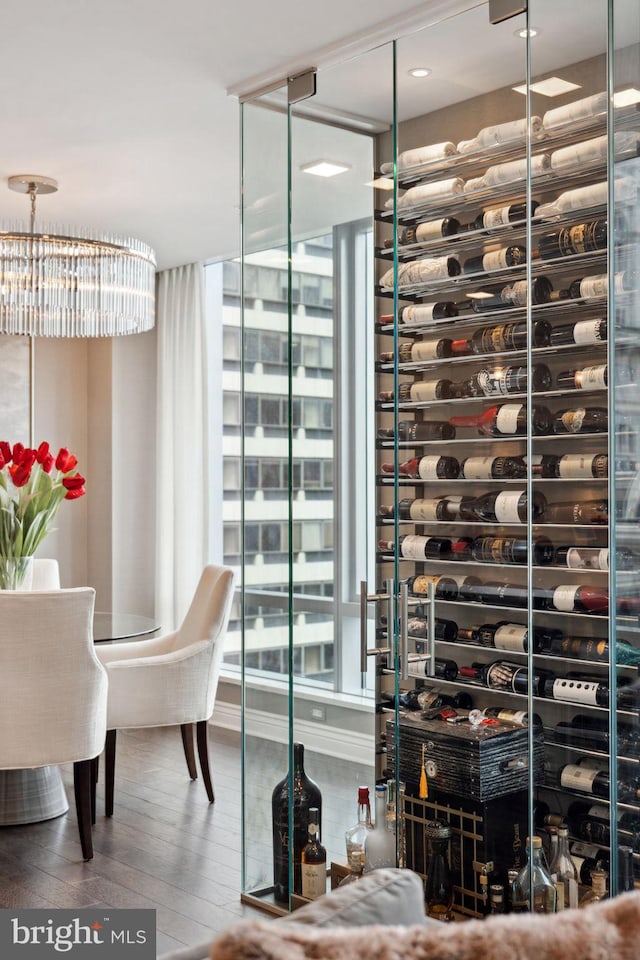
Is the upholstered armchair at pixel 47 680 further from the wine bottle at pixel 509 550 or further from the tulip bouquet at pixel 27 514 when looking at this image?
the wine bottle at pixel 509 550

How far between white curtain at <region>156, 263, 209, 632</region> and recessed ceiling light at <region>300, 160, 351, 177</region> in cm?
310

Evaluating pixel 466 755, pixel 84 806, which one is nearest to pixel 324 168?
pixel 466 755

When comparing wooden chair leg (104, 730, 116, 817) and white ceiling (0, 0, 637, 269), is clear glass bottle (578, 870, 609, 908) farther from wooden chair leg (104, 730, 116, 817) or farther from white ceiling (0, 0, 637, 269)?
wooden chair leg (104, 730, 116, 817)

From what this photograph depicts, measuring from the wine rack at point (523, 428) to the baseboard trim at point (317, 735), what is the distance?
28cm

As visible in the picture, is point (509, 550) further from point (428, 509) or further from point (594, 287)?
point (594, 287)

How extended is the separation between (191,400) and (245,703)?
3.13 m

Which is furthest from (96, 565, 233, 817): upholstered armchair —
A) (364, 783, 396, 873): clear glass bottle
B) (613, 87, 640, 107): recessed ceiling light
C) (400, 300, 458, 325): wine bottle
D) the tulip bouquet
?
(613, 87, 640, 107): recessed ceiling light

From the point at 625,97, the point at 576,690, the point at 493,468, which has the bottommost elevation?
the point at 576,690

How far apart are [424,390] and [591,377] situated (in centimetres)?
52

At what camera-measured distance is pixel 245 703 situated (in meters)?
3.40

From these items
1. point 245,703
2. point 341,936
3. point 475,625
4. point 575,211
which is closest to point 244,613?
point 245,703

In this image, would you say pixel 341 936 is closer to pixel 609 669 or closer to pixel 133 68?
pixel 609 669

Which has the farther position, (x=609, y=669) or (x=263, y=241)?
(x=263, y=241)

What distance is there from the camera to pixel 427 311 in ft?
9.45
